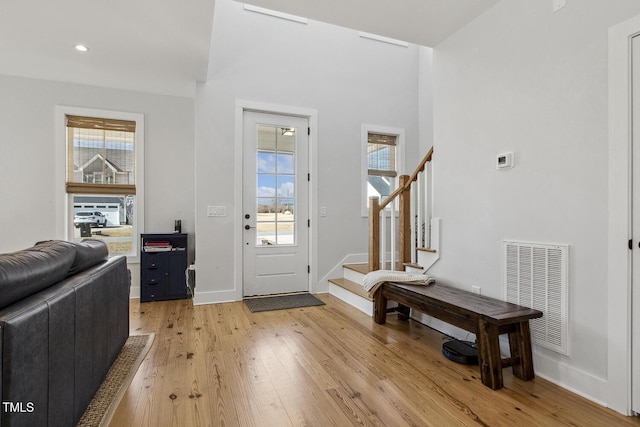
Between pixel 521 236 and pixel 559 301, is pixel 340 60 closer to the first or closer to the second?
pixel 521 236

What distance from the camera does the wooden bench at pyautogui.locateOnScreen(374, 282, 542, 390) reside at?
2.05 meters

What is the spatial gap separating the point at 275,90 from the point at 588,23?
321cm

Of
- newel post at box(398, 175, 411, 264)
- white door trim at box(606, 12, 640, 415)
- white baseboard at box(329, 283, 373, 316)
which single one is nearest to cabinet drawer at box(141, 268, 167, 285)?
white baseboard at box(329, 283, 373, 316)

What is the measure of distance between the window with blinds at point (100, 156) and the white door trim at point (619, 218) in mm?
4771

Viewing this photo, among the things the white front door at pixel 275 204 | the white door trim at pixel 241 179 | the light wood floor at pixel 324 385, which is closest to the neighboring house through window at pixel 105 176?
the white door trim at pixel 241 179

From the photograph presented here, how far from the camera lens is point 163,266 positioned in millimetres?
4164

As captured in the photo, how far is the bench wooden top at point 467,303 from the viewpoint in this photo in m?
2.07

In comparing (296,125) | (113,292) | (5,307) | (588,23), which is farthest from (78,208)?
(588,23)

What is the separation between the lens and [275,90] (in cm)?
429

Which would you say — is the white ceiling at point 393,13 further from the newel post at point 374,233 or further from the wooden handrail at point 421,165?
the newel post at point 374,233

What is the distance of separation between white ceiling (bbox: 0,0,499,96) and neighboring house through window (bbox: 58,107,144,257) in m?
0.64

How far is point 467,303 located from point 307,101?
127 inches

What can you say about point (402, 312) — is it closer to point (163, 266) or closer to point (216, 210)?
point (216, 210)

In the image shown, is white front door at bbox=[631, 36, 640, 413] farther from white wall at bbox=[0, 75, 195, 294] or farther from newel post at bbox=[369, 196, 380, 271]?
white wall at bbox=[0, 75, 195, 294]
